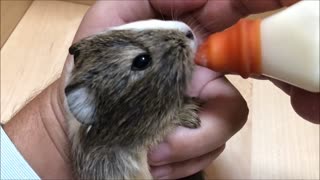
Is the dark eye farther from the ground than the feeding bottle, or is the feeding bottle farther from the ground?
the feeding bottle

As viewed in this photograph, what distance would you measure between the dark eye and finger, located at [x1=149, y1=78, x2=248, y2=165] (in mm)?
122

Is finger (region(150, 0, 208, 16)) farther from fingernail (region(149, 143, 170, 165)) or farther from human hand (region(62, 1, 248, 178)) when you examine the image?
fingernail (region(149, 143, 170, 165))

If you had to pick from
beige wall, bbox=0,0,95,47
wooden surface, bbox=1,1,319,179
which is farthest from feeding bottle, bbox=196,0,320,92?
beige wall, bbox=0,0,95,47

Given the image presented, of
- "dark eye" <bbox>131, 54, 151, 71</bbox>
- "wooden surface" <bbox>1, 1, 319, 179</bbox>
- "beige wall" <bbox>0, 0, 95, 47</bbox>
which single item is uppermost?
"dark eye" <bbox>131, 54, 151, 71</bbox>

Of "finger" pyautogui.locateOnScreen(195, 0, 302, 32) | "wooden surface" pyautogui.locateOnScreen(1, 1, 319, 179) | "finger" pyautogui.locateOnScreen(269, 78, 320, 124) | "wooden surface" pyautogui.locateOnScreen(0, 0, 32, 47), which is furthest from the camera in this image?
"wooden surface" pyautogui.locateOnScreen(0, 0, 32, 47)

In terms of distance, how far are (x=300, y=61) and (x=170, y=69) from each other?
21 cm

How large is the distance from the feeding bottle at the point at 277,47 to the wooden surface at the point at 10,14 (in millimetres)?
816

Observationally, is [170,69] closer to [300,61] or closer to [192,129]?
[192,129]

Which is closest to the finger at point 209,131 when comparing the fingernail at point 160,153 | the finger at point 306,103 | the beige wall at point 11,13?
the fingernail at point 160,153

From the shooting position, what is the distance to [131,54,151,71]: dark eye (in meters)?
0.67

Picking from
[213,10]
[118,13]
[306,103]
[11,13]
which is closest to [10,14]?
[11,13]

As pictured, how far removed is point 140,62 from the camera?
2.21ft

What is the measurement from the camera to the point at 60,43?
127 centimetres

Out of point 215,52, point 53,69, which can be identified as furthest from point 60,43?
point 215,52
